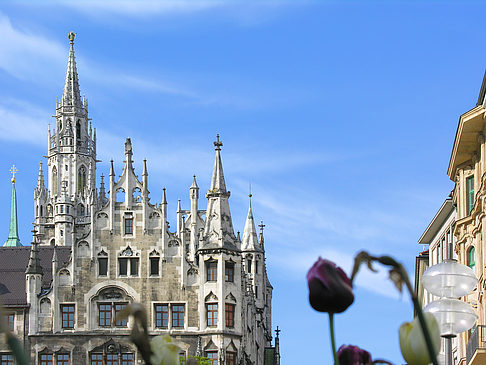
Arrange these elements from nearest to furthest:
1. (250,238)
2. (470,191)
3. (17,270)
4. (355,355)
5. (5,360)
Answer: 1. (355,355)
2. (470,191)
3. (5,360)
4. (17,270)
5. (250,238)

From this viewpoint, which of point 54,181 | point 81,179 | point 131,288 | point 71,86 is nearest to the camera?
point 131,288

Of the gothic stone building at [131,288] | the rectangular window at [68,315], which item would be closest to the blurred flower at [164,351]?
the gothic stone building at [131,288]

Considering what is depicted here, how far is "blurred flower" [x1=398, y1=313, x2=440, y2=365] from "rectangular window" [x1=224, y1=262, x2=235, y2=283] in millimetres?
63989

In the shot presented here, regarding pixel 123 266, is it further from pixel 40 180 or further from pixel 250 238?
pixel 40 180

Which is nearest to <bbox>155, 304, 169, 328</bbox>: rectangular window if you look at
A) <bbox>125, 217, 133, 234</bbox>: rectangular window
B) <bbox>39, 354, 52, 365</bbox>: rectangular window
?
<bbox>125, 217, 133, 234</bbox>: rectangular window

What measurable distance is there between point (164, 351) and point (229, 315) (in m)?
64.5

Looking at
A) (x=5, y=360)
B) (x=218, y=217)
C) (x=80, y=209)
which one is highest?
(x=80, y=209)

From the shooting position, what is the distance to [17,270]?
75625 mm

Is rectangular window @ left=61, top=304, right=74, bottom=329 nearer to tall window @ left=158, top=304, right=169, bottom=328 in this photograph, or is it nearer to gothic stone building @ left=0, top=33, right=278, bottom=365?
gothic stone building @ left=0, top=33, right=278, bottom=365

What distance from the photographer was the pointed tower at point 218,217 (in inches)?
2781

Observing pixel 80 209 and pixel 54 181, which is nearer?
pixel 80 209

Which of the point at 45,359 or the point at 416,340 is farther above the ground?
the point at 45,359

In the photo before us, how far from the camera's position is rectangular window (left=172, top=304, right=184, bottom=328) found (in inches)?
2746

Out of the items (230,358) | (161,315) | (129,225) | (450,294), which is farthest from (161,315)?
(450,294)
